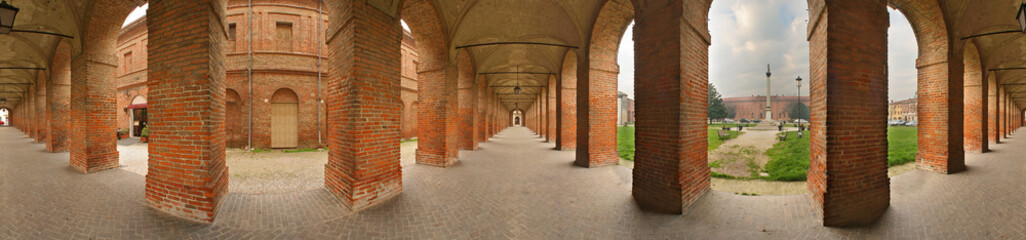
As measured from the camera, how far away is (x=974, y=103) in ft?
28.7

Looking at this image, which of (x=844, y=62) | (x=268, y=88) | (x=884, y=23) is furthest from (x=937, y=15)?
(x=268, y=88)

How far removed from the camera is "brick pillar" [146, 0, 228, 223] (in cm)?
381

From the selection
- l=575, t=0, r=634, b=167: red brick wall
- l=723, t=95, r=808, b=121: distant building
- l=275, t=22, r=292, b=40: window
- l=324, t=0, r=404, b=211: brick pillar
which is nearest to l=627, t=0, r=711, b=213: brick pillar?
l=575, t=0, r=634, b=167: red brick wall

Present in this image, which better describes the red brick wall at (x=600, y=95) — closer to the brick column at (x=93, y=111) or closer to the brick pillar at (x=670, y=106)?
the brick pillar at (x=670, y=106)

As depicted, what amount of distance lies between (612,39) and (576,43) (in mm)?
1192

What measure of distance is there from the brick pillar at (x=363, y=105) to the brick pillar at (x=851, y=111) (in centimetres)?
587

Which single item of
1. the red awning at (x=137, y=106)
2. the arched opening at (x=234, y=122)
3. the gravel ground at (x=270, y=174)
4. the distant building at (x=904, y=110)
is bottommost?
the gravel ground at (x=270, y=174)

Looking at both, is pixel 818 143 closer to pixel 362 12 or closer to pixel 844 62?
pixel 844 62

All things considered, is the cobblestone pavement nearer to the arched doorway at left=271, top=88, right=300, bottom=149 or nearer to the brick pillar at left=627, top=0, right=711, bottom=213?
the brick pillar at left=627, top=0, right=711, bottom=213

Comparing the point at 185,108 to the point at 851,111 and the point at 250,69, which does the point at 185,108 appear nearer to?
the point at 851,111

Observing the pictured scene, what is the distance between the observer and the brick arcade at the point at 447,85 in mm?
3852

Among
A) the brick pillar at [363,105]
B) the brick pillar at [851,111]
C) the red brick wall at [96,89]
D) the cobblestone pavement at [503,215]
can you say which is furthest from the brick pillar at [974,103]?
the red brick wall at [96,89]

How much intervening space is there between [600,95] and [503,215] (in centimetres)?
489

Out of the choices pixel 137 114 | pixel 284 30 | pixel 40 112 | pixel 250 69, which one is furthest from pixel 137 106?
pixel 284 30
